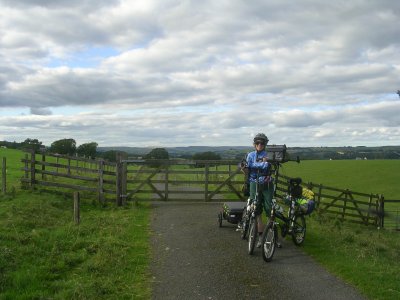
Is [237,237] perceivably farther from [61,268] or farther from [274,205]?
[61,268]

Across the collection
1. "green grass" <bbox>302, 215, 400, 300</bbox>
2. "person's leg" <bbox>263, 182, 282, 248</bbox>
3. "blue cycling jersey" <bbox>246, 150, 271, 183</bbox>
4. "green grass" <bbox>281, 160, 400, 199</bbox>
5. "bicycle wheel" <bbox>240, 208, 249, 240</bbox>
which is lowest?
"green grass" <bbox>281, 160, 400, 199</bbox>

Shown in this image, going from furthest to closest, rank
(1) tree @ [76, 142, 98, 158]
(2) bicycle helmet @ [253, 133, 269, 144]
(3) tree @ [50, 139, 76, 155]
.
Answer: (3) tree @ [50, 139, 76, 155]
(1) tree @ [76, 142, 98, 158]
(2) bicycle helmet @ [253, 133, 269, 144]

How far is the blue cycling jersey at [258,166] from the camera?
8.02 m

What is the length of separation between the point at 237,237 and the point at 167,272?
3.04 metres

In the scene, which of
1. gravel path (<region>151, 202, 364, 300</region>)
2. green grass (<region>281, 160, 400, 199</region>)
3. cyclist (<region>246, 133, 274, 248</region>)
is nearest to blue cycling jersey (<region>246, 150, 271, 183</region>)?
cyclist (<region>246, 133, 274, 248</region>)

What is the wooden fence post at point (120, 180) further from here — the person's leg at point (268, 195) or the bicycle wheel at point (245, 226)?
the person's leg at point (268, 195)

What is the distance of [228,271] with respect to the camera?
689 centimetres

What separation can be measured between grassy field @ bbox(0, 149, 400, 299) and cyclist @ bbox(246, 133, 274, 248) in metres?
1.27

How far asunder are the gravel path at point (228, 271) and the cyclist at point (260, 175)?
749 millimetres

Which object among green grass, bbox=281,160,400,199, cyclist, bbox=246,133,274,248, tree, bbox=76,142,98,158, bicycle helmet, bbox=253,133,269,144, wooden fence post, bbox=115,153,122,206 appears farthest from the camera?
tree, bbox=76,142,98,158

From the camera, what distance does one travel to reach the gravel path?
5902 mm

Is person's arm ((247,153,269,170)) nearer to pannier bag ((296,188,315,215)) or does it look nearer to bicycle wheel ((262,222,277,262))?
bicycle wheel ((262,222,277,262))

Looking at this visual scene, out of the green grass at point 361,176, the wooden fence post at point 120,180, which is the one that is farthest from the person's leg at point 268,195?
the green grass at point 361,176

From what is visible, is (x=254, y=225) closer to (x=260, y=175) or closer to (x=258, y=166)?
(x=260, y=175)
